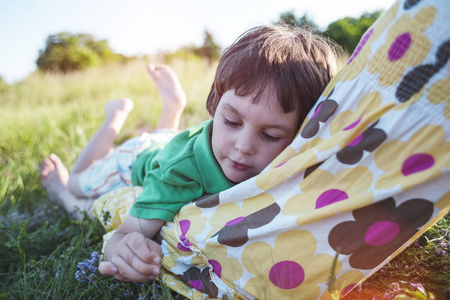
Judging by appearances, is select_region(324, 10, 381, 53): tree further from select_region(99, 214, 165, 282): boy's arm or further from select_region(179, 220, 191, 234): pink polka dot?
select_region(99, 214, 165, 282): boy's arm

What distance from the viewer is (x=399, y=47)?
1.03 metres

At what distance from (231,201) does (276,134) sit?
40 cm

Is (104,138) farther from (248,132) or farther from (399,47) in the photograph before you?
(399,47)

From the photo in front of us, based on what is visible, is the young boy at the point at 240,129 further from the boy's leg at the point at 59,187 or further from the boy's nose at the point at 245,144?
the boy's leg at the point at 59,187

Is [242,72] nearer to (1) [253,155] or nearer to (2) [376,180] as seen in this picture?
(1) [253,155]

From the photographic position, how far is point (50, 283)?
1.61 m

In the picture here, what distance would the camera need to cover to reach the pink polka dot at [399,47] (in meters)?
1.01

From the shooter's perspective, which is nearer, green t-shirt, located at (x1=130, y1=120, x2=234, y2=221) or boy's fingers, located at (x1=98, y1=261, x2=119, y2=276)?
boy's fingers, located at (x1=98, y1=261, x2=119, y2=276)

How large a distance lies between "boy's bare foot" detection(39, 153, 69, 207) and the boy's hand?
1580 millimetres

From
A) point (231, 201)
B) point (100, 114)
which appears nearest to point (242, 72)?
point (231, 201)

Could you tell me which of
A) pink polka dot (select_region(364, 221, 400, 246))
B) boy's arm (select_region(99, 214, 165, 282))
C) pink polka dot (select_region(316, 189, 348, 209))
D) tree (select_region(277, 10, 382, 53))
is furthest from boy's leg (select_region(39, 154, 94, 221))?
tree (select_region(277, 10, 382, 53))

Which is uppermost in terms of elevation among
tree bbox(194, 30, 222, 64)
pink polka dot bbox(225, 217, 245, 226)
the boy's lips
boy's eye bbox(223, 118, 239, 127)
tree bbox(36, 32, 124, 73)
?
boy's eye bbox(223, 118, 239, 127)

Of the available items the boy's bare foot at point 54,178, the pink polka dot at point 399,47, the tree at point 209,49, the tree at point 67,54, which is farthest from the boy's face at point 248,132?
the tree at point 67,54

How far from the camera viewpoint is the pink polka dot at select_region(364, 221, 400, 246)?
1083 mm
